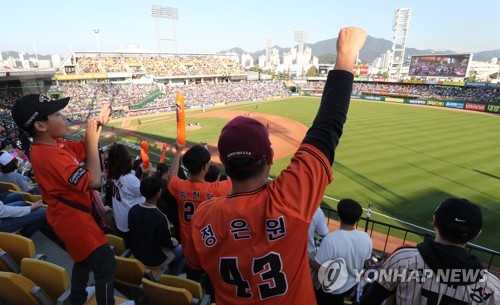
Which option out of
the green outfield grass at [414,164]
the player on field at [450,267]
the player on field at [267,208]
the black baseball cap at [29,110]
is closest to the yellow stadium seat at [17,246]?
the black baseball cap at [29,110]

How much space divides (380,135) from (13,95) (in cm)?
4080

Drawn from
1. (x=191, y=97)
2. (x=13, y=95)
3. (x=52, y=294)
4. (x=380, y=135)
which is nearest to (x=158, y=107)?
(x=191, y=97)

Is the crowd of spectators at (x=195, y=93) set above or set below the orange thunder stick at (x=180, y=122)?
below

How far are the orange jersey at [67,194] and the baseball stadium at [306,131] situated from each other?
5.2 inches

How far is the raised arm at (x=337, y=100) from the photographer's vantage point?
1.47 metres

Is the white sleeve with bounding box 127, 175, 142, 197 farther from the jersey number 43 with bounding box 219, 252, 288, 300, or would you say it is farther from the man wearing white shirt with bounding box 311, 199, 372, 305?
the jersey number 43 with bounding box 219, 252, 288, 300

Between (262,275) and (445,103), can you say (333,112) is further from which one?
(445,103)

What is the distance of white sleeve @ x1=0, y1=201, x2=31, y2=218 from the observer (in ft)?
14.3

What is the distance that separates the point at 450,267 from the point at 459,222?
0.98 feet

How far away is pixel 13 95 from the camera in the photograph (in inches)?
1353

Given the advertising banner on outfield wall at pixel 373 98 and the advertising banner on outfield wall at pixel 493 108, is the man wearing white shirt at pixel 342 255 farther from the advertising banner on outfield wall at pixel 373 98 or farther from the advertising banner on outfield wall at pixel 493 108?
the advertising banner on outfield wall at pixel 373 98

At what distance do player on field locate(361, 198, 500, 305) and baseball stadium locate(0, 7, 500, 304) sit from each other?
224 millimetres

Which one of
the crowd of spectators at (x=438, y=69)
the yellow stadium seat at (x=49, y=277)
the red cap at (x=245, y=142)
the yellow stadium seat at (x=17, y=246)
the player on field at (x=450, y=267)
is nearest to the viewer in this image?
the red cap at (x=245, y=142)

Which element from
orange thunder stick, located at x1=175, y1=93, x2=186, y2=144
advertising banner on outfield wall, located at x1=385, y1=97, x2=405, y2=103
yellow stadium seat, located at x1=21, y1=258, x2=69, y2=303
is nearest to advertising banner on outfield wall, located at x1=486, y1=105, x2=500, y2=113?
advertising banner on outfield wall, located at x1=385, y1=97, x2=405, y2=103
